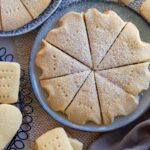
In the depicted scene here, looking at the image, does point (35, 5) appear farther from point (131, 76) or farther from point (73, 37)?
point (131, 76)

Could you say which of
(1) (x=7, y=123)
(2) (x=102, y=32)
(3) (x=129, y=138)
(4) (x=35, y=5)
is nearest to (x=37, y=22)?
(4) (x=35, y=5)

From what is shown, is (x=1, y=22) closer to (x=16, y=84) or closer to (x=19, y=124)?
(x=16, y=84)

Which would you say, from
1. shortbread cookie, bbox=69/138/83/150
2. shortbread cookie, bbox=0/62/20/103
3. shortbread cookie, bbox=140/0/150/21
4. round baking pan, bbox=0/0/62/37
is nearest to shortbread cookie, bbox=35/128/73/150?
shortbread cookie, bbox=69/138/83/150

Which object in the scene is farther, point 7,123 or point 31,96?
point 31,96

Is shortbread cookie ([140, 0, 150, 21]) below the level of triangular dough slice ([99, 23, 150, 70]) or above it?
above

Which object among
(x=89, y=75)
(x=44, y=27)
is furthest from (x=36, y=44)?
(x=89, y=75)

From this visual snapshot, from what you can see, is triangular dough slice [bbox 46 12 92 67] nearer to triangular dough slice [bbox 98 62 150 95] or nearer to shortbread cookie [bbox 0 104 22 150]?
triangular dough slice [bbox 98 62 150 95]

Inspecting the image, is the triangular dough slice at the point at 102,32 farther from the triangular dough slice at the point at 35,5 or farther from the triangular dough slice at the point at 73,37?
the triangular dough slice at the point at 35,5
